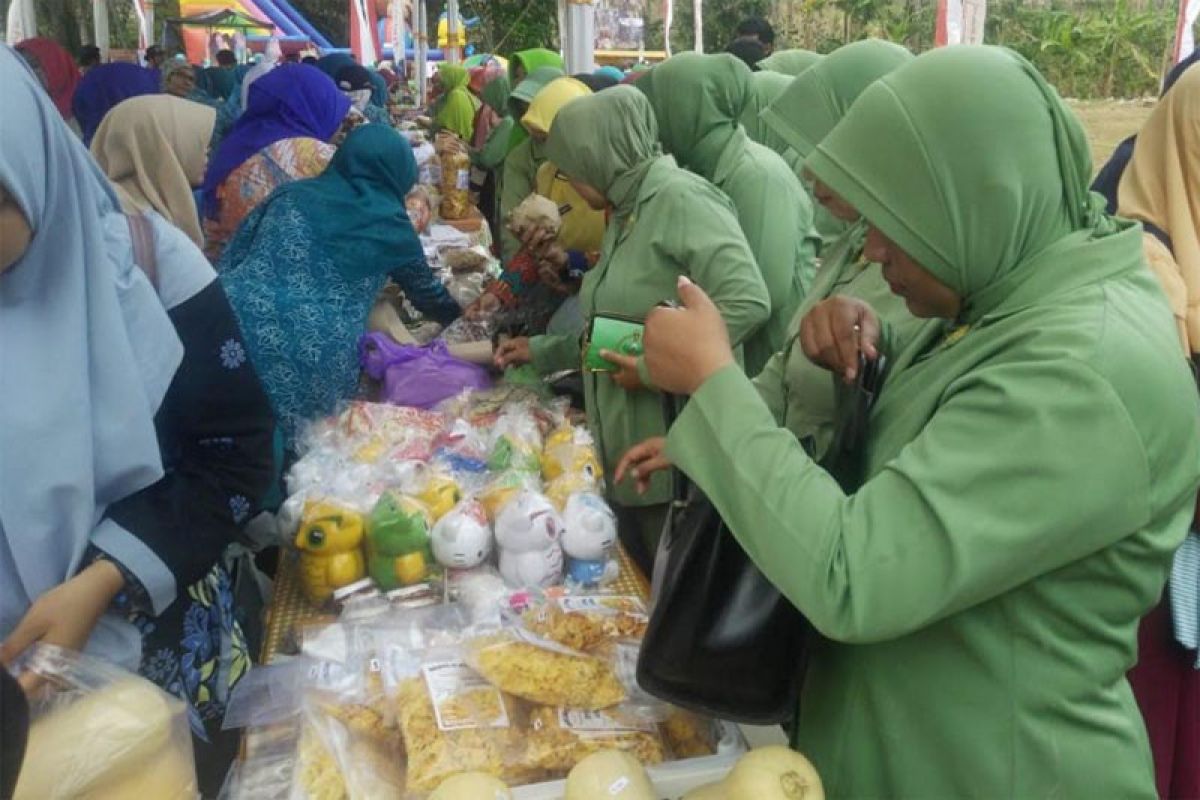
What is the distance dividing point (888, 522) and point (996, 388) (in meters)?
0.18

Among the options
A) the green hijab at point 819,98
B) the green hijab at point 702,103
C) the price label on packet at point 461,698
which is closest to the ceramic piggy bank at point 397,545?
the price label on packet at point 461,698

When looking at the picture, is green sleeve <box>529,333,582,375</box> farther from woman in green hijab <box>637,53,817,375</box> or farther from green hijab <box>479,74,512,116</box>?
green hijab <box>479,74,512,116</box>

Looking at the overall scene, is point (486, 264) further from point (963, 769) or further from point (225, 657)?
point (963, 769)

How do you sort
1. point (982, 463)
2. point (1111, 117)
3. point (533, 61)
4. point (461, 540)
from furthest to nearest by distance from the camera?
point (1111, 117), point (533, 61), point (461, 540), point (982, 463)

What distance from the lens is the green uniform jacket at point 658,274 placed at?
2426 mm

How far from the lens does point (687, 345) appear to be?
1.16 meters

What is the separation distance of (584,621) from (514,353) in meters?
1.59

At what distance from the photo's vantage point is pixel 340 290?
2.81 meters

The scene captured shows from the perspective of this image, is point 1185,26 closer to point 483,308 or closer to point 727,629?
point 483,308

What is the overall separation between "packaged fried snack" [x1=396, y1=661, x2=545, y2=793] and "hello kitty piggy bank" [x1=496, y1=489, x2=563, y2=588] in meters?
0.38

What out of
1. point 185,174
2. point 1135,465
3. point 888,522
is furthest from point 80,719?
point 185,174

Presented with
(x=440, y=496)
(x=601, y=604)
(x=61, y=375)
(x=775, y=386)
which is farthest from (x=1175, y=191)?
(x=61, y=375)

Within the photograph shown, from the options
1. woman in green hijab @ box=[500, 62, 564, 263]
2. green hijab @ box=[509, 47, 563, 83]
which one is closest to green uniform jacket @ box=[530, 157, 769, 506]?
woman in green hijab @ box=[500, 62, 564, 263]

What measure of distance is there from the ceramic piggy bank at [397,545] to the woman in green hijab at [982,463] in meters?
0.83
